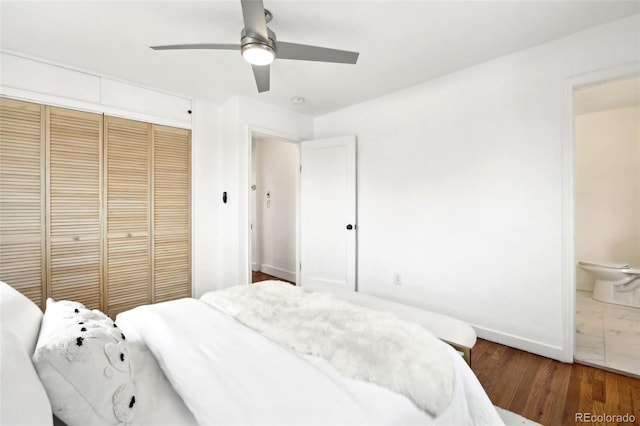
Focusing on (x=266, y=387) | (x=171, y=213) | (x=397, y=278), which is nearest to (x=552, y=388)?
(x=397, y=278)

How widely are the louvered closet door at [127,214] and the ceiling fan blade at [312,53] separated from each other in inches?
80.4

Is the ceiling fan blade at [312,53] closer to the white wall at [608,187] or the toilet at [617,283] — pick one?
the toilet at [617,283]

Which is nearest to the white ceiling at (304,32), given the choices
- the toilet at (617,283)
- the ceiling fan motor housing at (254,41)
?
the ceiling fan motor housing at (254,41)

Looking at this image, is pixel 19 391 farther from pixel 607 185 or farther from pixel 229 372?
pixel 607 185

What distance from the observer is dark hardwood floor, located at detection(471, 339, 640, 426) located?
5.70ft

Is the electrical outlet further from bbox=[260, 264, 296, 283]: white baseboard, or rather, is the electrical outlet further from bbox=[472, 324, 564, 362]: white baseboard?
bbox=[260, 264, 296, 283]: white baseboard

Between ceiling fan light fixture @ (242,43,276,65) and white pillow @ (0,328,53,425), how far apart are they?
169cm

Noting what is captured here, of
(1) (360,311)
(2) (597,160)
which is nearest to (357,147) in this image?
(1) (360,311)

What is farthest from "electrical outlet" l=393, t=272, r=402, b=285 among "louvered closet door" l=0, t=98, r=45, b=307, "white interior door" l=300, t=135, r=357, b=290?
"louvered closet door" l=0, t=98, r=45, b=307

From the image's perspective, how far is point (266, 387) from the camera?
3.29 ft

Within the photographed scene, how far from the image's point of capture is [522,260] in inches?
97.8

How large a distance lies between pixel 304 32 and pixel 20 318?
7.41ft

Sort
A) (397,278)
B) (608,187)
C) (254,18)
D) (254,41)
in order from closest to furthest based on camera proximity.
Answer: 1. (254,18)
2. (254,41)
3. (397,278)
4. (608,187)

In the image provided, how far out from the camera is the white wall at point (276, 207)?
16.3 feet
